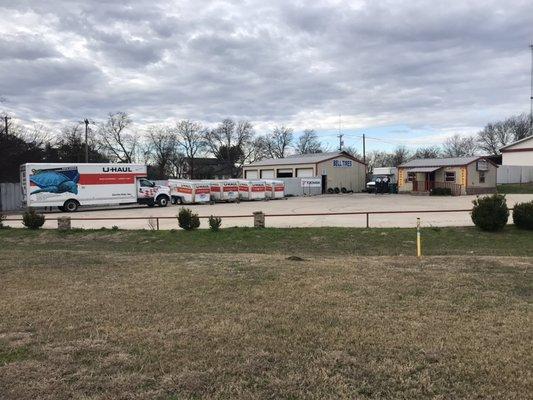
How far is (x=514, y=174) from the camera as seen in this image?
6288 centimetres

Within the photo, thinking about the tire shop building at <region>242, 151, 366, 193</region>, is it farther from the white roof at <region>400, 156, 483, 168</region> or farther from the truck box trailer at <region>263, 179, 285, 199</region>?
the truck box trailer at <region>263, 179, 285, 199</region>

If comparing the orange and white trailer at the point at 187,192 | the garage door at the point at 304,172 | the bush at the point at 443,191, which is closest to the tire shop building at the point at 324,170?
the garage door at the point at 304,172

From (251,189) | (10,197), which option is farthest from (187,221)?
(251,189)

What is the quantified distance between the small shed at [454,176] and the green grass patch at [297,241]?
126 feet

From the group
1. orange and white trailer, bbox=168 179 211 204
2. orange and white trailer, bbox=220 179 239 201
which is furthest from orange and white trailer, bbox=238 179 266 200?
orange and white trailer, bbox=168 179 211 204

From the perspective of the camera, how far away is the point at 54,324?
5637mm

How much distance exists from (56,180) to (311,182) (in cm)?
3286

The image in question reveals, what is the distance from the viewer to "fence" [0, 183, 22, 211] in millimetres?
37438

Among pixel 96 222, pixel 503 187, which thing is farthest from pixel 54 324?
pixel 503 187

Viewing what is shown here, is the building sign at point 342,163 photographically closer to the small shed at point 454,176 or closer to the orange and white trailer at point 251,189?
the small shed at point 454,176

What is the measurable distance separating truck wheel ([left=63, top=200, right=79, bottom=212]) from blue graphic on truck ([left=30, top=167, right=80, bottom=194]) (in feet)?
2.30

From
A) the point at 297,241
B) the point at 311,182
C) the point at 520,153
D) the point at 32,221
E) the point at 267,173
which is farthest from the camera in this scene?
the point at 267,173

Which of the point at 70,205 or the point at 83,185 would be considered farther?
the point at 83,185

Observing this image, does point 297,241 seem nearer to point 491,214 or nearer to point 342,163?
point 491,214
